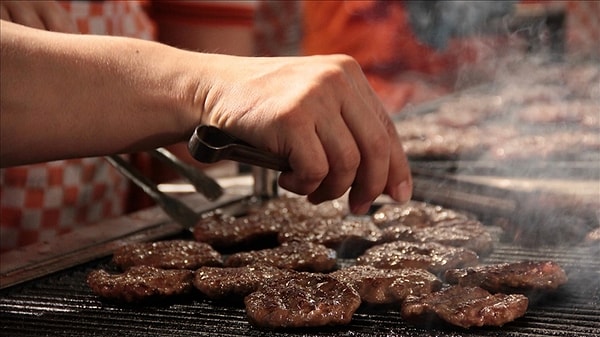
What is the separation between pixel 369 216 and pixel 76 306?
1300 millimetres

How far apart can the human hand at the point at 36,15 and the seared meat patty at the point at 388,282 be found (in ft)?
4.72

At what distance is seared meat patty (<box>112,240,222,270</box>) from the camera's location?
232cm

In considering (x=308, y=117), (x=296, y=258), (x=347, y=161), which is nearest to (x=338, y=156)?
(x=347, y=161)

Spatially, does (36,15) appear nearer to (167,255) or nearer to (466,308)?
(167,255)

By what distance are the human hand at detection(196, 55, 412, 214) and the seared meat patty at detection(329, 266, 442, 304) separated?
0.27 metres

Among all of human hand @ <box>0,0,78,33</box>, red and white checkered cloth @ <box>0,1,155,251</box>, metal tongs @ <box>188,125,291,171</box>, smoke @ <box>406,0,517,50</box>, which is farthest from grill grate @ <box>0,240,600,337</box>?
smoke @ <box>406,0,517,50</box>

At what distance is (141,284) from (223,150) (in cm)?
41

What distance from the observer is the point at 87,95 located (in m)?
2.04

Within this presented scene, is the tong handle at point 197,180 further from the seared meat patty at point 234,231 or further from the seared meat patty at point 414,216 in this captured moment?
the seared meat patty at point 414,216

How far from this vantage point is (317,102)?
6.88 feet

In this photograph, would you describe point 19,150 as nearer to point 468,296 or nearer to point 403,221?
point 468,296

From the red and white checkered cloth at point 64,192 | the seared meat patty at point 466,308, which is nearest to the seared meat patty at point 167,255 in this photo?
the seared meat patty at point 466,308

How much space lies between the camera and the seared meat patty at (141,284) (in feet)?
6.75

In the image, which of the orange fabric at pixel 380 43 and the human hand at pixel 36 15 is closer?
the human hand at pixel 36 15
